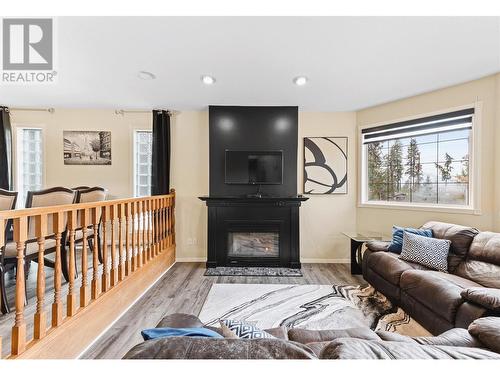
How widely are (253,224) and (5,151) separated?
438cm

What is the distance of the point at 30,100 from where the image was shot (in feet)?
12.7

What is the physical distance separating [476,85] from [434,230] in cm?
189

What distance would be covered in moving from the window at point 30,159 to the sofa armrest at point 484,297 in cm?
598

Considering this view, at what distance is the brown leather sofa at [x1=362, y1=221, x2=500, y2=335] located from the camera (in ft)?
5.59

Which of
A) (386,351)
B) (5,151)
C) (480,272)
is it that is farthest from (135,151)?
(480,272)

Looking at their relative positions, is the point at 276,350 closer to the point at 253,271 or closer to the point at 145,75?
the point at 253,271

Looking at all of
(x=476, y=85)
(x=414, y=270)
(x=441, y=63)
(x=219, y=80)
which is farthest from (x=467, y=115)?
(x=219, y=80)

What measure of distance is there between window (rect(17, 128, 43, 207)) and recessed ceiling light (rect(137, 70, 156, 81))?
9.11 ft

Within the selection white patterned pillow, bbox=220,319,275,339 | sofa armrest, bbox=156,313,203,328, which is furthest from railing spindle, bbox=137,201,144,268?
white patterned pillow, bbox=220,319,275,339

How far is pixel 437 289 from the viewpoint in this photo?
1.97 metres

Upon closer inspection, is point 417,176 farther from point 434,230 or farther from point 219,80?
point 219,80

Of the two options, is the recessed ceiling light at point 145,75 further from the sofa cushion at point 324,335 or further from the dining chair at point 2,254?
the sofa cushion at point 324,335

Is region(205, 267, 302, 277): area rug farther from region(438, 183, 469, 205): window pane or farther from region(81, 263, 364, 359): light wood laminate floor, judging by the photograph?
region(438, 183, 469, 205): window pane
